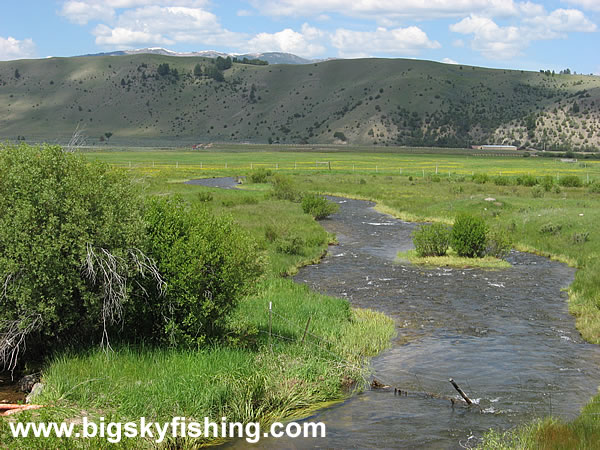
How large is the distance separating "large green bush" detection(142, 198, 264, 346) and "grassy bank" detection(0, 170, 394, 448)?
1.83ft

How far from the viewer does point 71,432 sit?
934 cm

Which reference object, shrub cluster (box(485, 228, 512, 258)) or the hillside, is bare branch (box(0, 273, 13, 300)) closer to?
shrub cluster (box(485, 228, 512, 258))

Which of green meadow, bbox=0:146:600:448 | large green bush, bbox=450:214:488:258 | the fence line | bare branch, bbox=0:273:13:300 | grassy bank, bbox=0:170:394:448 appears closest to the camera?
grassy bank, bbox=0:170:394:448

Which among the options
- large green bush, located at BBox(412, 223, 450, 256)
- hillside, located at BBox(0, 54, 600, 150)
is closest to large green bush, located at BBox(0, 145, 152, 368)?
large green bush, located at BBox(412, 223, 450, 256)

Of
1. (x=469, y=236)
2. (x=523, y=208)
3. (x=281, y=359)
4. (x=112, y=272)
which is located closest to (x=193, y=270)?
(x=112, y=272)

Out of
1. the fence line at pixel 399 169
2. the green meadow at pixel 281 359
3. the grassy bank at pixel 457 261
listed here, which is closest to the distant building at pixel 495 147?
the fence line at pixel 399 169

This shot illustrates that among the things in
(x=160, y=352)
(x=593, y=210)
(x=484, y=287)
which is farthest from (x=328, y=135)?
(x=160, y=352)

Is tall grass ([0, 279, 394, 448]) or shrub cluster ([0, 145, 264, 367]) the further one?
shrub cluster ([0, 145, 264, 367])

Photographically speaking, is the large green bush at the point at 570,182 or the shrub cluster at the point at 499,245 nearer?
the shrub cluster at the point at 499,245

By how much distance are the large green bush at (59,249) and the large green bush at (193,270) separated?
2.15 feet

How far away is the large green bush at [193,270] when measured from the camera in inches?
511

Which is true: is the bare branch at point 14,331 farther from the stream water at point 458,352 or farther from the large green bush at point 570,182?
the large green bush at point 570,182

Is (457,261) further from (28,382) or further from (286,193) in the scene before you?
(286,193)

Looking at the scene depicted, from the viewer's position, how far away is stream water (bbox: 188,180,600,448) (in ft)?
38.1
